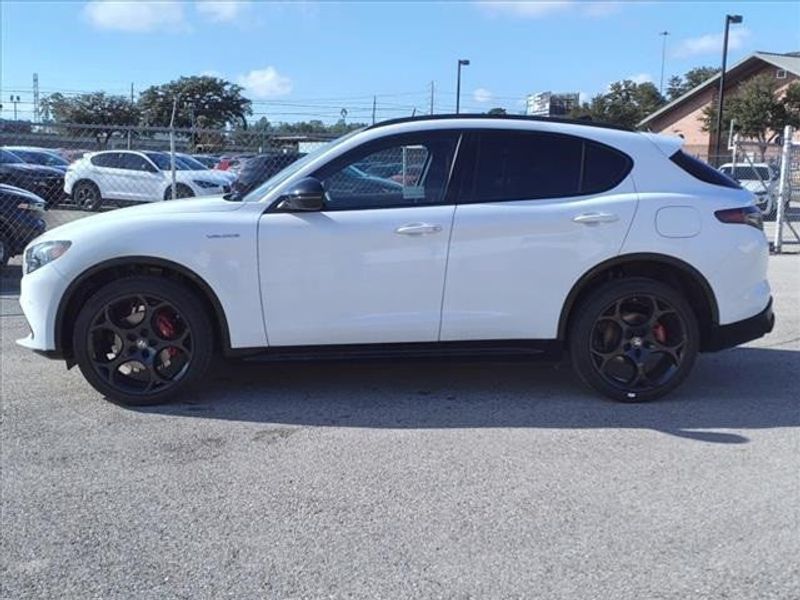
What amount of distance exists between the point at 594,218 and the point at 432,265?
1.05 metres

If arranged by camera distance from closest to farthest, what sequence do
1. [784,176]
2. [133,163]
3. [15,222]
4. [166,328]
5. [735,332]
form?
1. [166,328]
2. [735,332]
3. [15,222]
4. [784,176]
5. [133,163]

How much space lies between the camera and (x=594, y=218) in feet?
16.4

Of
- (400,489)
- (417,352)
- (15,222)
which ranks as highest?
(15,222)

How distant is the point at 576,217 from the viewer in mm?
5008

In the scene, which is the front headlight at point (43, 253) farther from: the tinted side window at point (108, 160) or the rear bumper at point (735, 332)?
the tinted side window at point (108, 160)

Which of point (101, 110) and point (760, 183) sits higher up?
point (101, 110)

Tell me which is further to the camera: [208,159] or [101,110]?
[101,110]

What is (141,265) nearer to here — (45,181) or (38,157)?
(45,181)

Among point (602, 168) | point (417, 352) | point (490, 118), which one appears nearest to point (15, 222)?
point (417, 352)

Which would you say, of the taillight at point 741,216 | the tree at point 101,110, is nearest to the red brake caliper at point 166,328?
the taillight at point 741,216

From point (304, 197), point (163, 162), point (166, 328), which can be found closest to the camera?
point (304, 197)

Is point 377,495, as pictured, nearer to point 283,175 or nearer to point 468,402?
point 468,402

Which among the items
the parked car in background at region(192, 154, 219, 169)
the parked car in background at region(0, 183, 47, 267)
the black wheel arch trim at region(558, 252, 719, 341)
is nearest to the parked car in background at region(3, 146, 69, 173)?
the parked car in background at region(192, 154, 219, 169)

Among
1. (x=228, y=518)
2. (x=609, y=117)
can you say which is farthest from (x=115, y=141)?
(x=609, y=117)
